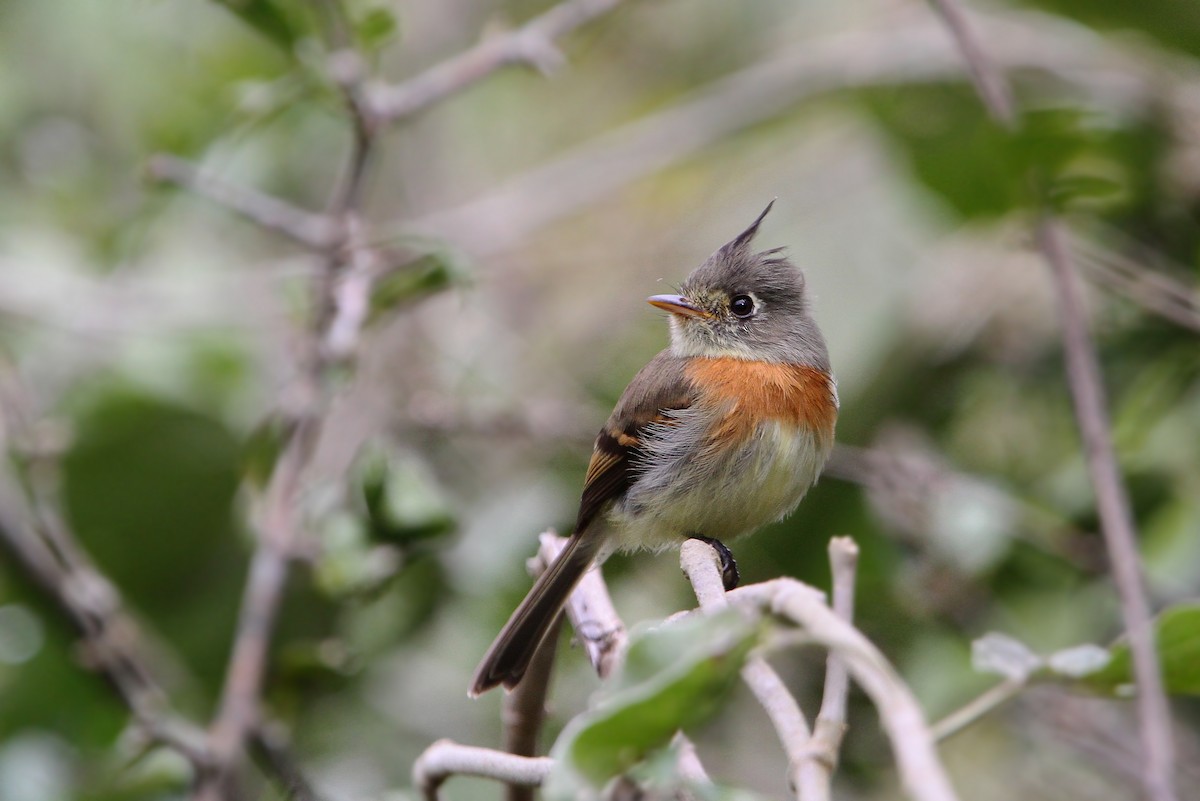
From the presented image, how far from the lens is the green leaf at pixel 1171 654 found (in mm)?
1517

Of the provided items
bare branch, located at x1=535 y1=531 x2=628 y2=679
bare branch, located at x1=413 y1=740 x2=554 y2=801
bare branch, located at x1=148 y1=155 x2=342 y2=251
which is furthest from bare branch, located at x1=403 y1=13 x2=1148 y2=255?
bare branch, located at x1=413 y1=740 x2=554 y2=801

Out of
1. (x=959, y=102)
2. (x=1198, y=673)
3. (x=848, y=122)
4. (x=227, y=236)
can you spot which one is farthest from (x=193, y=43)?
(x=1198, y=673)

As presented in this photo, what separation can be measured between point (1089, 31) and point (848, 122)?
4.06ft

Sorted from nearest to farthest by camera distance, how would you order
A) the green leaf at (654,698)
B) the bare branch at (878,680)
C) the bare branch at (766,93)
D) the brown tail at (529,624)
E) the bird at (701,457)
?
the bare branch at (878,680) → the green leaf at (654,698) → the brown tail at (529,624) → the bird at (701,457) → the bare branch at (766,93)

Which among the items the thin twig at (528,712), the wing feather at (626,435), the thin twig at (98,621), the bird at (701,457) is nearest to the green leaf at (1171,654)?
the thin twig at (528,712)

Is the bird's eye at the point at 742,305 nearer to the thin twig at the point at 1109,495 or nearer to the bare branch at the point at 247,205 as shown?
the thin twig at the point at 1109,495

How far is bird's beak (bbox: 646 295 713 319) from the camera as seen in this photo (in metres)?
3.50

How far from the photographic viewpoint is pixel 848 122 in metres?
5.39

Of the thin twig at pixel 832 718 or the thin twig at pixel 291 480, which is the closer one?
the thin twig at pixel 832 718

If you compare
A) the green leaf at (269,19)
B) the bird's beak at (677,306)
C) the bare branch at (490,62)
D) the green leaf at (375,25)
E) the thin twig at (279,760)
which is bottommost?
the thin twig at (279,760)

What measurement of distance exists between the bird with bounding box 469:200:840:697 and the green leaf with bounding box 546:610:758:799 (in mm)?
1583

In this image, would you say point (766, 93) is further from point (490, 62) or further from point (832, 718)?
point (832, 718)

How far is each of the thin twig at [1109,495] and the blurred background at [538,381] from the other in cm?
20

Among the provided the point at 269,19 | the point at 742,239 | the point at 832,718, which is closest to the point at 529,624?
the point at 742,239
